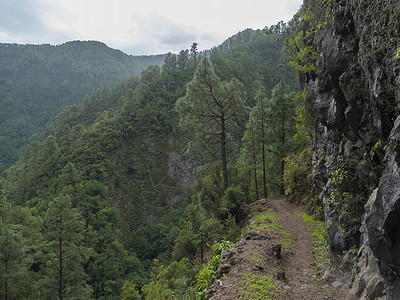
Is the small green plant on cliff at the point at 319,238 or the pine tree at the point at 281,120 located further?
the pine tree at the point at 281,120

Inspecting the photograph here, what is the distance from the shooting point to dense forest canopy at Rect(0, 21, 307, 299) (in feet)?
50.6

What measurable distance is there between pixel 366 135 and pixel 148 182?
57680mm

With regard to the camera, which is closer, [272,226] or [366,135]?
[366,135]

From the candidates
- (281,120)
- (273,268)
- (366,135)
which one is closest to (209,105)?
(281,120)

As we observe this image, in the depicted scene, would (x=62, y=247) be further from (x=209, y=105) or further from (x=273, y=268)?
(x=273, y=268)

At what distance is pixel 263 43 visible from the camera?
382 ft

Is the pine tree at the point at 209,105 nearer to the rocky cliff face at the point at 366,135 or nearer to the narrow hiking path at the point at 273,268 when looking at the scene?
the narrow hiking path at the point at 273,268

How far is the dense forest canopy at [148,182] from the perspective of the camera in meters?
15.4

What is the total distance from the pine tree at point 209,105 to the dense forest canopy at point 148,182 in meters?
0.07

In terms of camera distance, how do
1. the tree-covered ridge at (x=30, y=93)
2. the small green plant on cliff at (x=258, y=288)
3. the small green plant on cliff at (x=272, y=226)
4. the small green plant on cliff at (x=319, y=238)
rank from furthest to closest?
1. the tree-covered ridge at (x=30, y=93)
2. the small green plant on cliff at (x=272, y=226)
3. the small green plant on cliff at (x=319, y=238)
4. the small green plant on cliff at (x=258, y=288)

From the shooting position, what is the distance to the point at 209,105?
15.5m

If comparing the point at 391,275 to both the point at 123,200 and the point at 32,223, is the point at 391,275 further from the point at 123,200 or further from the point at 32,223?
the point at 123,200

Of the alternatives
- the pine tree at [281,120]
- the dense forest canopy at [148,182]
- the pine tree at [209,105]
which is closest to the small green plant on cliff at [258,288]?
the dense forest canopy at [148,182]

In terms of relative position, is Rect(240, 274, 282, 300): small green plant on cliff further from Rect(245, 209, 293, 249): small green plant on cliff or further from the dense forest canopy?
Rect(245, 209, 293, 249): small green plant on cliff
